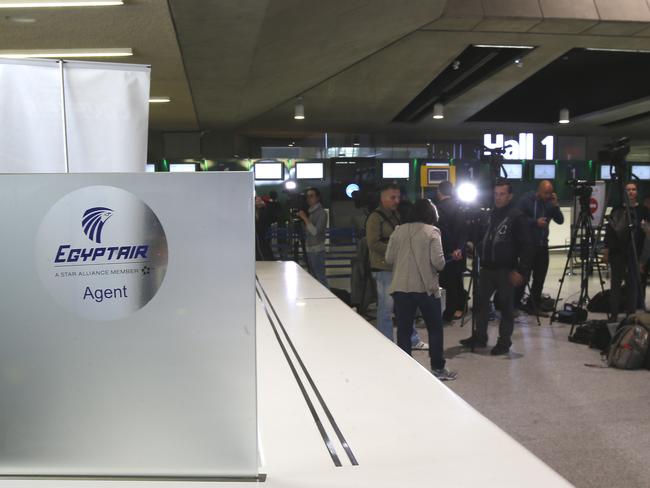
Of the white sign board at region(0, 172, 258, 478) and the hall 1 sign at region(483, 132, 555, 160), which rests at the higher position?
the hall 1 sign at region(483, 132, 555, 160)

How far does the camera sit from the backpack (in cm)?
421

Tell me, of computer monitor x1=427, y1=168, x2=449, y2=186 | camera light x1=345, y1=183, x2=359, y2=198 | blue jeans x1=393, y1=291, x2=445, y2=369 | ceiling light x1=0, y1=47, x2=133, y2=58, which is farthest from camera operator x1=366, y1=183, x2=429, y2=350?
computer monitor x1=427, y1=168, x2=449, y2=186

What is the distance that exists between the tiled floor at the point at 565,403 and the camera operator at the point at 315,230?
6.12ft

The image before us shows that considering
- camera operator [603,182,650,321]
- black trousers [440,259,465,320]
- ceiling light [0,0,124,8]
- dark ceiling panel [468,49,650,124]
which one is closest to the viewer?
ceiling light [0,0,124,8]

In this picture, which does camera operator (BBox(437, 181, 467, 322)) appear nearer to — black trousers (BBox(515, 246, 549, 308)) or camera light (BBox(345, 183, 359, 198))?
black trousers (BBox(515, 246, 549, 308))

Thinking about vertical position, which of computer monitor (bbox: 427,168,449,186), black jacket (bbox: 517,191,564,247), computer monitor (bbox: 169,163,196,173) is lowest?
black jacket (bbox: 517,191,564,247)

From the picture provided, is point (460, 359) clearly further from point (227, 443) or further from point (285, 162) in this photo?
point (285, 162)

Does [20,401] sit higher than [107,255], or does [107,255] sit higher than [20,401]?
[107,255]

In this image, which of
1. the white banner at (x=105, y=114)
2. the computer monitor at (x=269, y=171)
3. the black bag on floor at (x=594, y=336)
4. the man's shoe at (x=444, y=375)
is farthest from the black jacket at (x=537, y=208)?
the white banner at (x=105, y=114)

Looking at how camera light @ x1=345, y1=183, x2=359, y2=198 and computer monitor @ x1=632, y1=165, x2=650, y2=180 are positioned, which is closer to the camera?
camera light @ x1=345, y1=183, x2=359, y2=198

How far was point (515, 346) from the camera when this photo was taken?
505 centimetres

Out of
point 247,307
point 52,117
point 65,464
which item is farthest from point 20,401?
point 52,117

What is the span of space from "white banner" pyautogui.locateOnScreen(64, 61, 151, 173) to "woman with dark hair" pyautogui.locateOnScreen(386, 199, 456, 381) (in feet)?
8.60

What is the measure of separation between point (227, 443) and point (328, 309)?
161 centimetres
